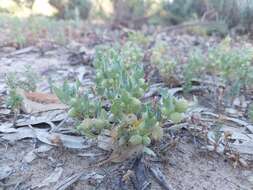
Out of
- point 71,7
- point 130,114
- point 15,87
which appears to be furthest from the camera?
point 71,7

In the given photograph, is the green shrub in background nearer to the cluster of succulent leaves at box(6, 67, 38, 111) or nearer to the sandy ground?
the cluster of succulent leaves at box(6, 67, 38, 111)

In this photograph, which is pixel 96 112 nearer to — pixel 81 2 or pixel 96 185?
pixel 96 185

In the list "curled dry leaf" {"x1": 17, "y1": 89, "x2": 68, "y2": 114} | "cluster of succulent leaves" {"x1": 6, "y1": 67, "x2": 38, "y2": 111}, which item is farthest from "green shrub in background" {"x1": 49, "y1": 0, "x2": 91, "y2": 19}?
"curled dry leaf" {"x1": 17, "y1": 89, "x2": 68, "y2": 114}

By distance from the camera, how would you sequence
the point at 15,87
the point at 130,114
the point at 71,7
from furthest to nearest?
the point at 71,7 → the point at 15,87 → the point at 130,114

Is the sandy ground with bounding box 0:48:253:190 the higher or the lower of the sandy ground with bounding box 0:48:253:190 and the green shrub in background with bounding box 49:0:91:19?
the lower

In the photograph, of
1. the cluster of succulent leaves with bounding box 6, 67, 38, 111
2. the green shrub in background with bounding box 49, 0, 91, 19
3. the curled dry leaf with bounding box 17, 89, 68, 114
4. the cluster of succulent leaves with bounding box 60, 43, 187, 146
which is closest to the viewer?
the cluster of succulent leaves with bounding box 60, 43, 187, 146

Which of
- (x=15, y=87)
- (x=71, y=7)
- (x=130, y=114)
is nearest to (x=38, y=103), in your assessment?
(x=15, y=87)

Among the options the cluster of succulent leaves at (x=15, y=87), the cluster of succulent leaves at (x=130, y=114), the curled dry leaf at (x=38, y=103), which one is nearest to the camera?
the cluster of succulent leaves at (x=130, y=114)

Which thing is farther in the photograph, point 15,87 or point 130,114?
point 15,87

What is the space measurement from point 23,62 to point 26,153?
1.92 metres

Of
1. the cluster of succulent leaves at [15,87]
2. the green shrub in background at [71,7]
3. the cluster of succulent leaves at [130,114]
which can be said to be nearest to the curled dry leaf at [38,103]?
the cluster of succulent leaves at [15,87]

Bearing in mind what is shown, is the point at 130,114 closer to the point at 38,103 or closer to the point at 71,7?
the point at 38,103

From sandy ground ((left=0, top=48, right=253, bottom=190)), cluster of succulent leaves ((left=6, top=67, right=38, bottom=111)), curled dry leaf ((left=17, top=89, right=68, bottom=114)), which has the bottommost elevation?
sandy ground ((left=0, top=48, right=253, bottom=190))

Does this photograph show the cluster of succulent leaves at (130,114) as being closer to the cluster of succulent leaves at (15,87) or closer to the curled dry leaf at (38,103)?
the cluster of succulent leaves at (15,87)
